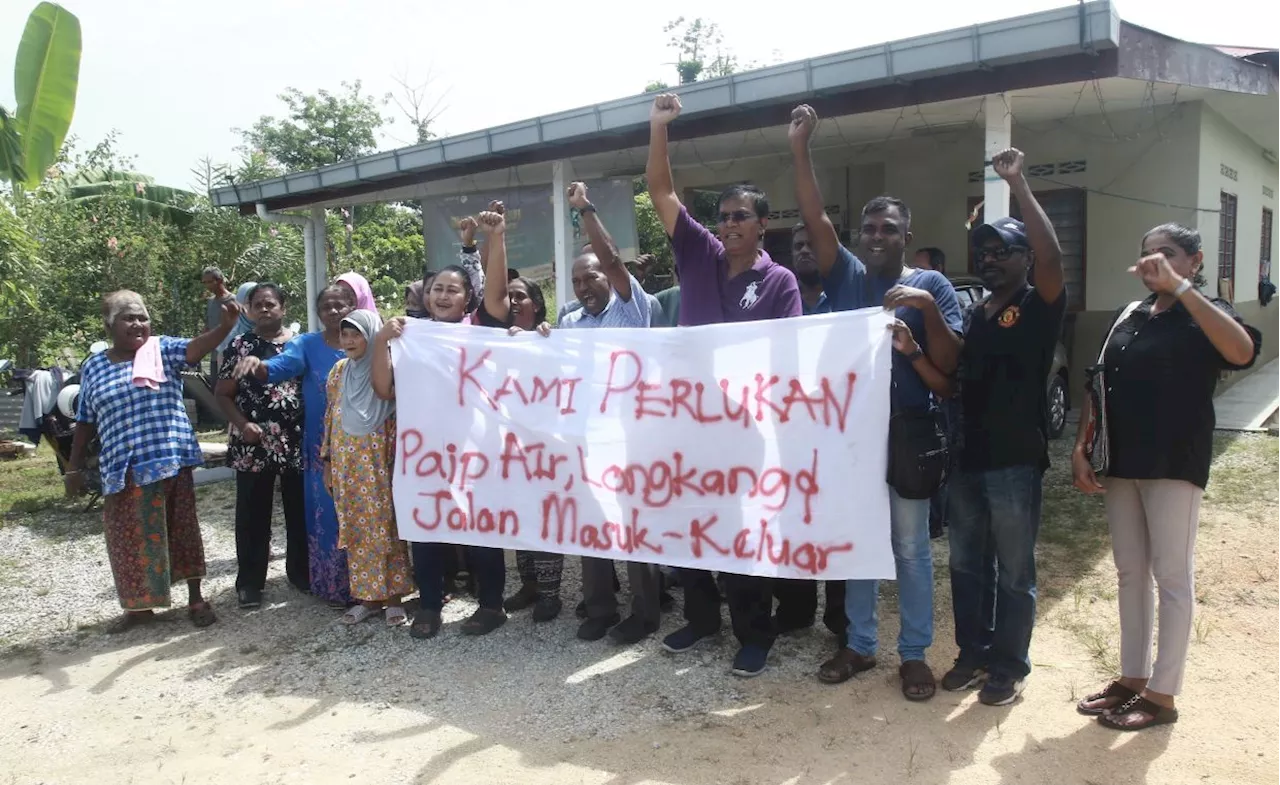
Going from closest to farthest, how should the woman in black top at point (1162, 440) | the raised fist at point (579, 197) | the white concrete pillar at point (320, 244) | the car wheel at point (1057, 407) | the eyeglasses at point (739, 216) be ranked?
1. the woman in black top at point (1162, 440)
2. the eyeglasses at point (739, 216)
3. the raised fist at point (579, 197)
4. the car wheel at point (1057, 407)
5. the white concrete pillar at point (320, 244)

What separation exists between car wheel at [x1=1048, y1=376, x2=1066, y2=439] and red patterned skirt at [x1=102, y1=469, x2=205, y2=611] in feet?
22.6

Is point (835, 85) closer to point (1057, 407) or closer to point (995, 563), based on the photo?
point (1057, 407)

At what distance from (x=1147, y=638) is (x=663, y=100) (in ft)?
8.90

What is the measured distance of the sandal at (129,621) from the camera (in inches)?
187

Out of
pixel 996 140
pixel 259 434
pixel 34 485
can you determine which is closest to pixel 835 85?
pixel 996 140

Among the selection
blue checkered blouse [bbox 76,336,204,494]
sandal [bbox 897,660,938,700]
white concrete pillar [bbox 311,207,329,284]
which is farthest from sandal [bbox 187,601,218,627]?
white concrete pillar [bbox 311,207,329,284]

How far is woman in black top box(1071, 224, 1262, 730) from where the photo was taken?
9.61 ft

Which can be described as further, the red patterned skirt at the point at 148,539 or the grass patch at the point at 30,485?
the grass patch at the point at 30,485

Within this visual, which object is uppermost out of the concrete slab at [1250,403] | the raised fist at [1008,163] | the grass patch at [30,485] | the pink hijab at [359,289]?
the raised fist at [1008,163]

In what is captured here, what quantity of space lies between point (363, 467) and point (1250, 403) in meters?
9.49

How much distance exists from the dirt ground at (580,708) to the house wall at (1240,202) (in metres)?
5.36

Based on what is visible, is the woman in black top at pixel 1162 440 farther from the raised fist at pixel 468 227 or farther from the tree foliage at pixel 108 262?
the tree foliage at pixel 108 262

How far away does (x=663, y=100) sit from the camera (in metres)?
3.70

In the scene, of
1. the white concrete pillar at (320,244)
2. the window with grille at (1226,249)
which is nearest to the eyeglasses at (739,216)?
the window with grille at (1226,249)
